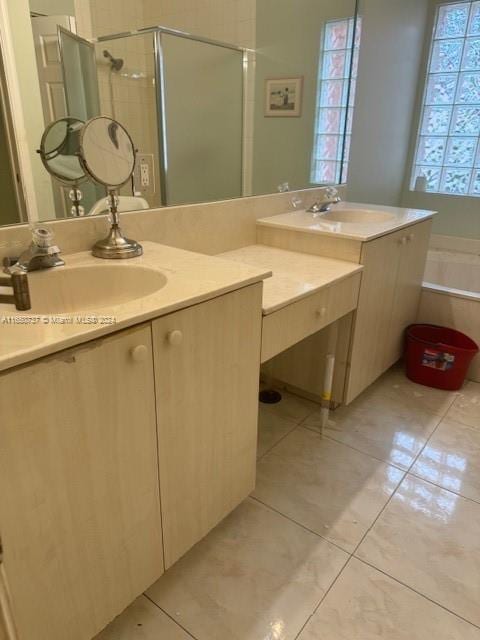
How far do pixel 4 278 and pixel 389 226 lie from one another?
1.55 meters

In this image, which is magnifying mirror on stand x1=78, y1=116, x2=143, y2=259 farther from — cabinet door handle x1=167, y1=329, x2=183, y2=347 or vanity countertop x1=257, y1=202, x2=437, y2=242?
vanity countertop x1=257, y1=202, x2=437, y2=242

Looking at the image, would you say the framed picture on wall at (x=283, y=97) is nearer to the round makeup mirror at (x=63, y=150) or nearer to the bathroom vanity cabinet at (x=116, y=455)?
the round makeup mirror at (x=63, y=150)

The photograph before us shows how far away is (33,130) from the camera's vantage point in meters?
1.17

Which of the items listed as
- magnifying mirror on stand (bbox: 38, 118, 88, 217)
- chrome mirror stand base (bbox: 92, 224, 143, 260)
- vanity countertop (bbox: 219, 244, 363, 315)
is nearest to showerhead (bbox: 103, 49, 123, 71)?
magnifying mirror on stand (bbox: 38, 118, 88, 217)

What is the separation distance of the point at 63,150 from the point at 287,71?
1.23m

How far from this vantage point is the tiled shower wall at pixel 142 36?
1270 millimetres

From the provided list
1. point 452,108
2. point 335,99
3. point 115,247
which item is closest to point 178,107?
point 115,247

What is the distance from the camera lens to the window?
9.74ft

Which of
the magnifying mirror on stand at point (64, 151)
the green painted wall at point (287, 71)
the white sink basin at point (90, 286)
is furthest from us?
the green painted wall at point (287, 71)

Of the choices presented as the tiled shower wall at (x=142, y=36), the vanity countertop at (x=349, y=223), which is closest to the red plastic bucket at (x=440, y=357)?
the vanity countertop at (x=349, y=223)

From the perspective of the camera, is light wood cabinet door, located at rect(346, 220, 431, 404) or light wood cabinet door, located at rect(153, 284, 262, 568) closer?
light wood cabinet door, located at rect(153, 284, 262, 568)

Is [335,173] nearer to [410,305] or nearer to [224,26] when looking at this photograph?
[410,305]

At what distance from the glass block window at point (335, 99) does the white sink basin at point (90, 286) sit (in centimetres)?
146

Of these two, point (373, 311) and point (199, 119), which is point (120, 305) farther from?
point (373, 311)
